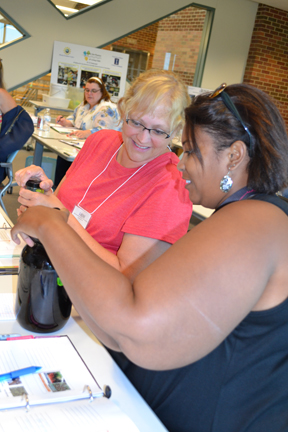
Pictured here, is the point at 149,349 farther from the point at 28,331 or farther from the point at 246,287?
the point at 28,331

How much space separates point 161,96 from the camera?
1.58m

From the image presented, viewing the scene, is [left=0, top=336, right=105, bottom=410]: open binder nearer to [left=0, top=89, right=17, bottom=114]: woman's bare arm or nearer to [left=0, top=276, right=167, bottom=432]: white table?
[left=0, top=276, right=167, bottom=432]: white table

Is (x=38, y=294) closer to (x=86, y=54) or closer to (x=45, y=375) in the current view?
(x=45, y=375)

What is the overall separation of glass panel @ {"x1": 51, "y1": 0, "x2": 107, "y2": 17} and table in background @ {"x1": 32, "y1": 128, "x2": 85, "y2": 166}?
4085 millimetres

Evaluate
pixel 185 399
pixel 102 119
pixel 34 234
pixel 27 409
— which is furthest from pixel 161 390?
pixel 102 119

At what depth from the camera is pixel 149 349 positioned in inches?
26.5

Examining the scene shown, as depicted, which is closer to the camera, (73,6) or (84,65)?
(73,6)

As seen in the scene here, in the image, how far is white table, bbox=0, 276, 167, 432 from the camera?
2.61 ft

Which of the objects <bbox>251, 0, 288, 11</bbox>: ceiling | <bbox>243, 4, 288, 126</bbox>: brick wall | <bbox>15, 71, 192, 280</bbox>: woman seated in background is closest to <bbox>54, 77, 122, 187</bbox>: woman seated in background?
<bbox>15, 71, 192, 280</bbox>: woman seated in background

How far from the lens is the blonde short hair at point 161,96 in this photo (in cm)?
158

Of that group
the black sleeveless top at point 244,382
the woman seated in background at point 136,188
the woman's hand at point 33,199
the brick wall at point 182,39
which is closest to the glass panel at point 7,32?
the brick wall at point 182,39

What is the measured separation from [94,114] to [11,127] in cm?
226

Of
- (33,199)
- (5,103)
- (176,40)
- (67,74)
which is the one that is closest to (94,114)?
(5,103)

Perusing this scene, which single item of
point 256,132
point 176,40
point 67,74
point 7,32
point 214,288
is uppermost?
point 176,40
